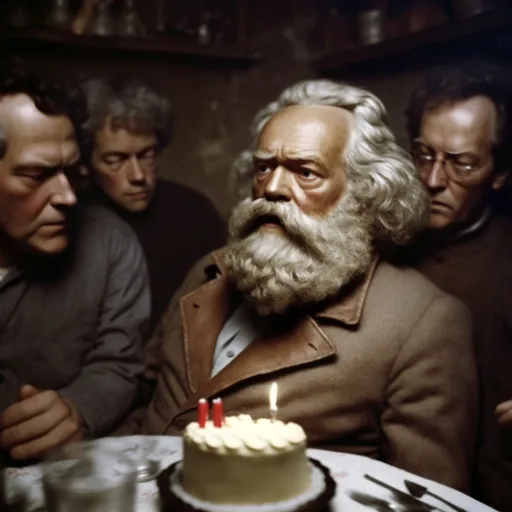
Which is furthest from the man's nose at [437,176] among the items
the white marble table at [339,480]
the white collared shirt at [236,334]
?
the white marble table at [339,480]

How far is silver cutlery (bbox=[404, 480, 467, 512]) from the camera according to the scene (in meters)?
1.33

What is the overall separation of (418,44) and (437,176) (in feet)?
1.10

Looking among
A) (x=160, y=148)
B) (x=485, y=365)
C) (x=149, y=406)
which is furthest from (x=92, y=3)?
(x=485, y=365)

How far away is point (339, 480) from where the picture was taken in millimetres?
1372

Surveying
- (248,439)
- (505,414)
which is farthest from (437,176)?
(248,439)

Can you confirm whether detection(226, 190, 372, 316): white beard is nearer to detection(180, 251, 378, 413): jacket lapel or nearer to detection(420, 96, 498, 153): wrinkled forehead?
detection(180, 251, 378, 413): jacket lapel

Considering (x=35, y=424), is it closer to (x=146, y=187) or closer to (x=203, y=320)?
(x=203, y=320)

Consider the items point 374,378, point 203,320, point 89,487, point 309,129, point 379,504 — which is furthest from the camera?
point 203,320

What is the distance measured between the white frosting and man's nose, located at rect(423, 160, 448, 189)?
0.74m

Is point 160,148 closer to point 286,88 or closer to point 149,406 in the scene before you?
point 286,88

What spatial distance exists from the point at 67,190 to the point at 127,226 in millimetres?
206

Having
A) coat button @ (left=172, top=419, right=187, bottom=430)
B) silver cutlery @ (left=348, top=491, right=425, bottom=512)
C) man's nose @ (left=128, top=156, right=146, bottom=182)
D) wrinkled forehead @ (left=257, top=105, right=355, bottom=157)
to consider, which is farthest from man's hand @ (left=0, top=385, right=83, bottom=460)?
wrinkled forehead @ (left=257, top=105, right=355, bottom=157)

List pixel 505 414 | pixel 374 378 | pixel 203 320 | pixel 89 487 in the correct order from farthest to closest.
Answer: pixel 203 320
pixel 374 378
pixel 505 414
pixel 89 487

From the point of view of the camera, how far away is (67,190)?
1.65 meters
